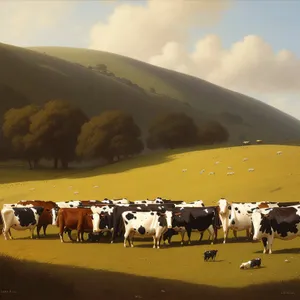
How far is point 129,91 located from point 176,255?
122 meters

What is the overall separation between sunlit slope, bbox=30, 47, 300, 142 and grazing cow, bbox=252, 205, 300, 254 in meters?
123

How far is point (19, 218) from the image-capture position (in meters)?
24.2

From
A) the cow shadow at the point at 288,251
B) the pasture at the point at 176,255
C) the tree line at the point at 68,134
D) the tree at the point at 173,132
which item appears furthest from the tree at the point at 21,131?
the cow shadow at the point at 288,251

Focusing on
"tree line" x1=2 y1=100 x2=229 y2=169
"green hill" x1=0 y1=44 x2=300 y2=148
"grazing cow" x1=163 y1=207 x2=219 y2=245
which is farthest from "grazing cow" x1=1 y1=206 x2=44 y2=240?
"green hill" x1=0 y1=44 x2=300 y2=148

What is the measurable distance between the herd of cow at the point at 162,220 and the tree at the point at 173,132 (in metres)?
50.7

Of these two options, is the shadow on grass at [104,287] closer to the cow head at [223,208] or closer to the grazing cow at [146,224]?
the grazing cow at [146,224]

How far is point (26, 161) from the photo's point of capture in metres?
75.4

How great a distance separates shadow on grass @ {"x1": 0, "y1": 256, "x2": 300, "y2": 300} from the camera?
12.5 meters

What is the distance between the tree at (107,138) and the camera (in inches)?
2596

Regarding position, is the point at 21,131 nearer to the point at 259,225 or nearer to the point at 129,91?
the point at 259,225

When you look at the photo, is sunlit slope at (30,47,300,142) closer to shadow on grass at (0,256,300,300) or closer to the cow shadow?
the cow shadow

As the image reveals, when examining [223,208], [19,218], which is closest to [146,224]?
[223,208]

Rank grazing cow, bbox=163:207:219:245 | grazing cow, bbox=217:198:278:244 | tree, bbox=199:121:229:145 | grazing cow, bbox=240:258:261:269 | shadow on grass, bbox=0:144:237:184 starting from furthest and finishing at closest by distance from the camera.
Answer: tree, bbox=199:121:229:145
shadow on grass, bbox=0:144:237:184
grazing cow, bbox=217:198:278:244
grazing cow, bbox=163:207:219:245
grazing cow, bbox=240:258:261:269

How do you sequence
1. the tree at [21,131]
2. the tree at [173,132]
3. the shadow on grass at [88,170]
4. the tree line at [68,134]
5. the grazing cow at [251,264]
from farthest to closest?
the tree at [173,132]
the tree at [21,131]
the tree line at [68,134]
the shadow on grass at [88,170]
the grazing cow at [251,264]
